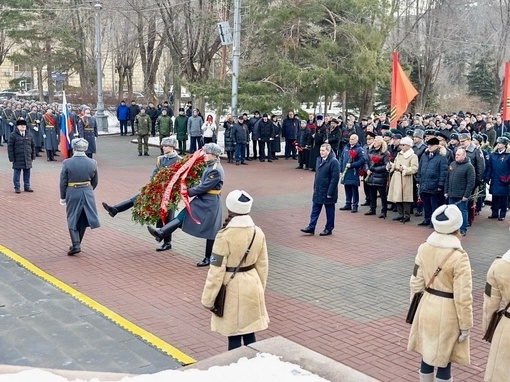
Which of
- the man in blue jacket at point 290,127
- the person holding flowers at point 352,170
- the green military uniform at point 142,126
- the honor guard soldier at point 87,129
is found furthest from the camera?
the man in blue jacket at point 290,127

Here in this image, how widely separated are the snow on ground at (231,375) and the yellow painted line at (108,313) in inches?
54.5

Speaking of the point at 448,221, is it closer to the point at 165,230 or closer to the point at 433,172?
the point at 165,230

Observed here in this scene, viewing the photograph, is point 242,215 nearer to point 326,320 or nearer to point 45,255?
point 326,320

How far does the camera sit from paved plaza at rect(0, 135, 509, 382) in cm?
641

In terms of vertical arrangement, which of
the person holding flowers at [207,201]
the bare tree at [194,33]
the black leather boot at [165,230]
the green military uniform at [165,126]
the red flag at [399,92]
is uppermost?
the bare tree at [194,33]

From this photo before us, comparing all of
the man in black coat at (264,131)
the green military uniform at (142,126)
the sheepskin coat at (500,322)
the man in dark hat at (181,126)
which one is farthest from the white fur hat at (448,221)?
the man in dark hat at (181,126)

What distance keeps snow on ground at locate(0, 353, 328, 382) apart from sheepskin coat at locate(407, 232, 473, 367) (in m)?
1.08

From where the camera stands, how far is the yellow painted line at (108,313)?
251 inches

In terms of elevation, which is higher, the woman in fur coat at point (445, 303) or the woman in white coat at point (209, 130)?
the woman in white coat at point (209, 130)

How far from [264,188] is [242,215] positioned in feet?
37.1

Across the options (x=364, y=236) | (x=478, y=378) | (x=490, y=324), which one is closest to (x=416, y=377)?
(x=478, y=378)

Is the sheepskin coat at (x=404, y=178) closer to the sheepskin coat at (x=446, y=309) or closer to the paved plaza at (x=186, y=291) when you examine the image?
the paved plaza at (x=186, y=291)

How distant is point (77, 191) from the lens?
9.92 metres

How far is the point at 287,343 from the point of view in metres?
5.44
